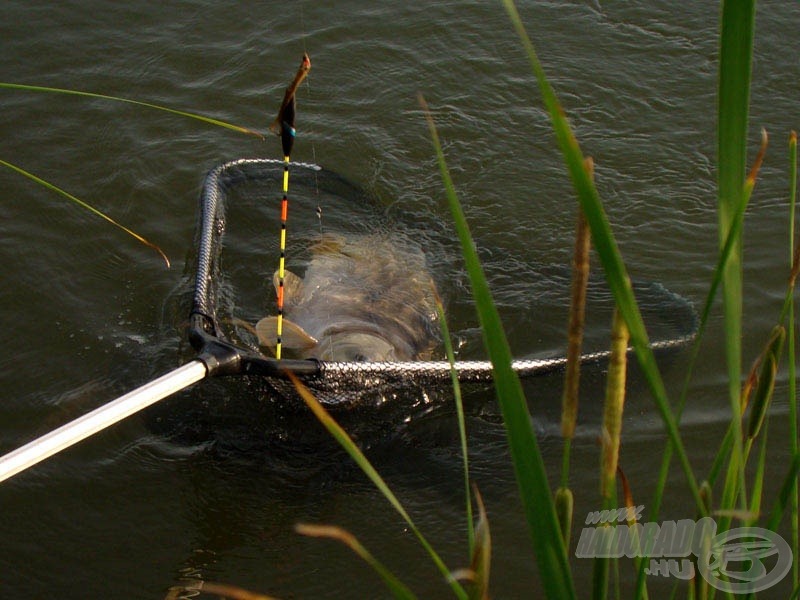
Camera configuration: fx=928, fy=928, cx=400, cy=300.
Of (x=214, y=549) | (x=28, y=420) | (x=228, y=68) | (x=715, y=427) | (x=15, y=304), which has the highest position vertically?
(x=228, y=68)

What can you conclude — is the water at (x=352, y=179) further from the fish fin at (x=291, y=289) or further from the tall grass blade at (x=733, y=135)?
the tall grass blade at (x=733, y=135)

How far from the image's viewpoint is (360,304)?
17.6 ft

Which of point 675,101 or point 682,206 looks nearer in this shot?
point 682,206

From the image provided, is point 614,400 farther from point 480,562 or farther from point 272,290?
point 272,290

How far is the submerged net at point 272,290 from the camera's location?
393 centimetres

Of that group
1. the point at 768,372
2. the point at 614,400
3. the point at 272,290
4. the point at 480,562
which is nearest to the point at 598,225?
the point at 614,400

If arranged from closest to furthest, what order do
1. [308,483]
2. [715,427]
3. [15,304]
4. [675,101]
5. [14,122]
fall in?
[308,483]
[715,427]
[15,304]
[14,122]
[675,101]

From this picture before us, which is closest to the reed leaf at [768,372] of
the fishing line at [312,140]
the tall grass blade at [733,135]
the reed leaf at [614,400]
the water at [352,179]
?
the tall grass blade at [733,135]

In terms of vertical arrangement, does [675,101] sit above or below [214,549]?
above

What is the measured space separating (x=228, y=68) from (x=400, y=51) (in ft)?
4.73

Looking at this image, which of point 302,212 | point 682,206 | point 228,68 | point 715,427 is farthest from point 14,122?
point 715,427

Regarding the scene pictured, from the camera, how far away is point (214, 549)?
3965 mm

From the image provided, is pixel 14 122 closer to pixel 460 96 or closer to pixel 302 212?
pixel 302 212

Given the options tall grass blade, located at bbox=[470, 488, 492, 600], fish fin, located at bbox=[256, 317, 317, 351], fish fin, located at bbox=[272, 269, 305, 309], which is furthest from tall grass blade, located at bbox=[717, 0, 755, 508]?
fish fin, located at bbox=[272, 269, 305, 309]
